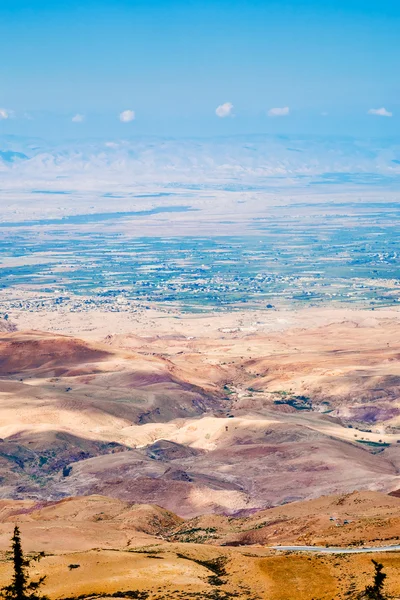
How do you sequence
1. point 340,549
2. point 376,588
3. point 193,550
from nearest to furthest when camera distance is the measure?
point 376,588
point 340,549
point 193,550

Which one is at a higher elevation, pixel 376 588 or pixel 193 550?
pixel 376 588

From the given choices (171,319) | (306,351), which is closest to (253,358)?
(306,351)

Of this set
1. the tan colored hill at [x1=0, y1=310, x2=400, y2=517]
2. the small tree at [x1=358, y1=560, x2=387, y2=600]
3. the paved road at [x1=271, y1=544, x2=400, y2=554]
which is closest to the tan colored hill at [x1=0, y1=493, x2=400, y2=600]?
the small tree at [x1=358, y1=560, x2=387, y2=600]

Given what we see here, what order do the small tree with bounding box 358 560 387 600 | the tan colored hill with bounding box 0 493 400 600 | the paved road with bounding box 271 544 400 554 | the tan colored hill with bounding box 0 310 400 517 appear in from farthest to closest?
the tan colored hill with bounding box 0 310 400 517 < the paved road with bounding box 271 544 400 554 < the tan colored hill with bounding box 0 493 400 600 < the small tree with bounding box 358 560 387 600

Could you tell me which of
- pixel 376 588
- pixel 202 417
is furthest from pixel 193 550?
pixel 202 417

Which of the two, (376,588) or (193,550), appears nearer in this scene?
(376,588)

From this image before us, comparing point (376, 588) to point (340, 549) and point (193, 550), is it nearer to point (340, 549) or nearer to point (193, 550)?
point (340, 549)

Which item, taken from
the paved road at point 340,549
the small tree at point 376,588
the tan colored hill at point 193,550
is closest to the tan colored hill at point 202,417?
the tan colored hill at point 193,550

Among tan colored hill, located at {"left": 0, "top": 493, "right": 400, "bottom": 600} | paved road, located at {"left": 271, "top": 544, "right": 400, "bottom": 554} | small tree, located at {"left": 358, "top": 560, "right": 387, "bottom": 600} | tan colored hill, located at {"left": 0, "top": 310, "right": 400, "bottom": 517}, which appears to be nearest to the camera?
small tree, located at {"left": 358, "top": 560, "right": 387, "bottom": 600}

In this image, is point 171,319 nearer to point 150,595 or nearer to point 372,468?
point 372,468

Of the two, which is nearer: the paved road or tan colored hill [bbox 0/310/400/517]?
the paved road

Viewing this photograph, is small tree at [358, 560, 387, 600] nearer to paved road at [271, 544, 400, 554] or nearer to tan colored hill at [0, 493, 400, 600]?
tan colored hill at [0, 493, 400, 600]
